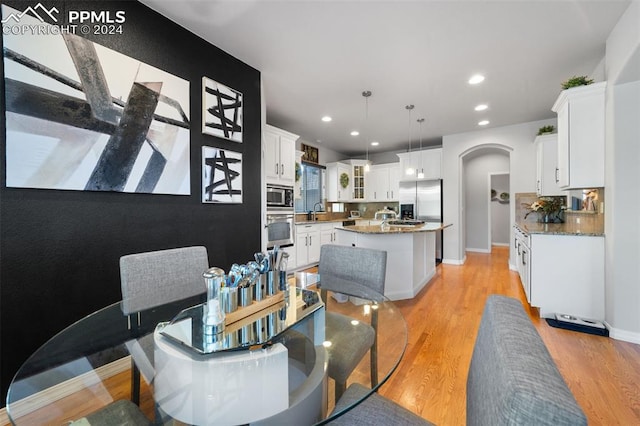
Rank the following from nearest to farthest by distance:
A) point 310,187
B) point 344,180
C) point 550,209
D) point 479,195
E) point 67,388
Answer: point 67,388
point 550,209
point 310,187
point 344,180
point 479,195

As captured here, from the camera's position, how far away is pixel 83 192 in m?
1.78

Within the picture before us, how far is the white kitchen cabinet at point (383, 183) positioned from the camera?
21.8 ft

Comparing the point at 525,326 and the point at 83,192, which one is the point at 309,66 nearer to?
the point at 83,192

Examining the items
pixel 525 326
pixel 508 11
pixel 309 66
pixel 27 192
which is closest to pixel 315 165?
pixel 309 66

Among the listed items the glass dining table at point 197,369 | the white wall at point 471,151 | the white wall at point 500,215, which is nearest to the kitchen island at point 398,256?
the glass dining table at point 197,369

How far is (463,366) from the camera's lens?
200cm

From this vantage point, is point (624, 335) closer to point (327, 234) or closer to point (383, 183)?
point (327, 234)

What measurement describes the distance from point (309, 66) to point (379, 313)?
2.67m

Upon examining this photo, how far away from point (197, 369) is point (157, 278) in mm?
917

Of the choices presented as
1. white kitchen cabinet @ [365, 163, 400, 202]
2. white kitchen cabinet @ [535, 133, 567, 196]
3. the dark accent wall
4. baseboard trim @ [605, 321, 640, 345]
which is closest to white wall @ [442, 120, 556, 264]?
white kitchen cabinet @ [535, 133, 567, 196]

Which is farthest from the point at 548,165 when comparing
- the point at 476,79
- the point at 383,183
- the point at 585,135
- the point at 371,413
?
the point at 371,413

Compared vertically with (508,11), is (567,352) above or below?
below

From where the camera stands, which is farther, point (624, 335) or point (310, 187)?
point (310, 187)

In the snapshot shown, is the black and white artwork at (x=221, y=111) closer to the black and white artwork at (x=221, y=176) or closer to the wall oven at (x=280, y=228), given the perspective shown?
the black and white artwork at (x=221, y=176)
